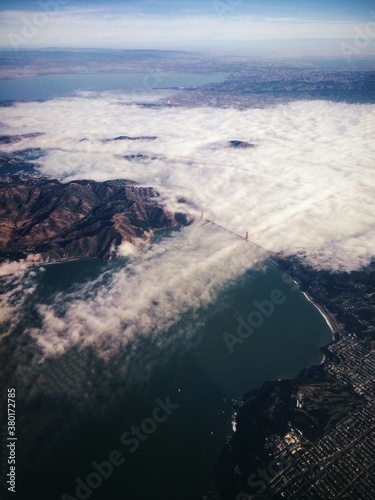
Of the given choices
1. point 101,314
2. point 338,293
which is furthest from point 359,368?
point 101,314

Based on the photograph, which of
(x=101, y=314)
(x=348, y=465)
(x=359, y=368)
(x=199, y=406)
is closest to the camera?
(x=348, y=465)

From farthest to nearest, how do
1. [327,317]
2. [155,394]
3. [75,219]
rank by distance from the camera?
1. [75,219]
2. [327,317]
3. [155,394]

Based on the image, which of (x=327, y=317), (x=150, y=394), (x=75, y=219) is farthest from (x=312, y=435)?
(x=75, y=219)

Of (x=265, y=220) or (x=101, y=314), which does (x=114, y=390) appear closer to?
(x=101, y=314)

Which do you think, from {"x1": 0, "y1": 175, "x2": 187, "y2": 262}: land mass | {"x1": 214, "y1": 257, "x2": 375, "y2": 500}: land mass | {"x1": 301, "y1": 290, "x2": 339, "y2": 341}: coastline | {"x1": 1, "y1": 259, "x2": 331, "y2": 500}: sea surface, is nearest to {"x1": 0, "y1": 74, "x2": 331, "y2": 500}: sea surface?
{"x1": 1, "y1": 259, "x2": 331, "y2": 500}: sea surface

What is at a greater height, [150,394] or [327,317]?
[327,317]

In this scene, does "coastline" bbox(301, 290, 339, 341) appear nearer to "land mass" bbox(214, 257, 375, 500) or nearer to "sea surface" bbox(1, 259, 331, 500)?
"sea surface" bbox(1, 259, 331, 500)

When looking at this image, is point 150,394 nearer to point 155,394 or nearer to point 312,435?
point 155,394

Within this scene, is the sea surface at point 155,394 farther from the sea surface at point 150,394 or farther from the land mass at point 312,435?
the land mass at point 312,435

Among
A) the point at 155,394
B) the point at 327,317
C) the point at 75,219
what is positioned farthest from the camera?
the point at 75,219

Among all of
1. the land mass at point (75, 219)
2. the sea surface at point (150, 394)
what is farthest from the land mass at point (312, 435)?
the land mass at point (75, 219)

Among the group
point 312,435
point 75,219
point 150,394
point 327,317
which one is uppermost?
point 75,219
